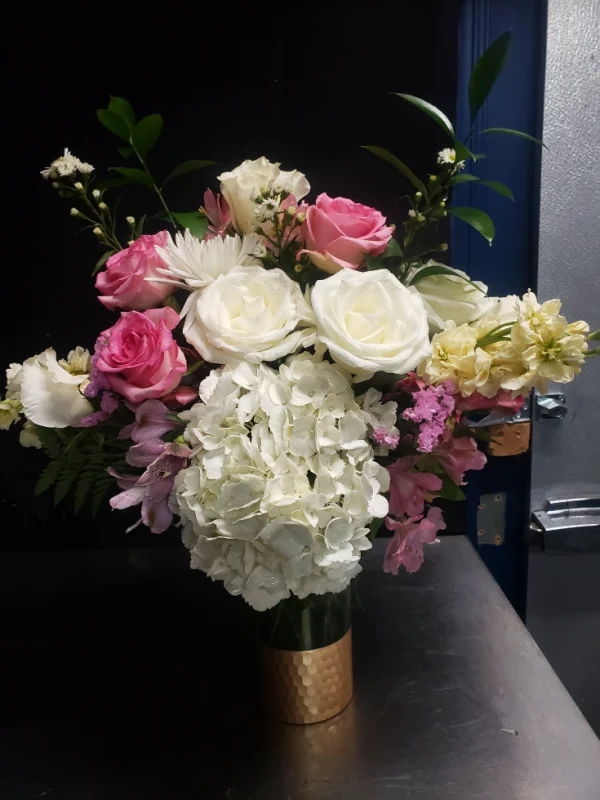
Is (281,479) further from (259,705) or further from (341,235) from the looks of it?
(259,705)

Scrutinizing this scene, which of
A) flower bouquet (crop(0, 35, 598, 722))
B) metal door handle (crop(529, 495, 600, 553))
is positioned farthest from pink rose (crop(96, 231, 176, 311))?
metal door handle (crop(529, 495, 600, 553))

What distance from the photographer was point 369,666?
829mm

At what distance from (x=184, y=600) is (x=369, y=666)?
12.5 inches

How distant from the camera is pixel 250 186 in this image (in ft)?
2.08

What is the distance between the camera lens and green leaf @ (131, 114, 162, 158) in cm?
68

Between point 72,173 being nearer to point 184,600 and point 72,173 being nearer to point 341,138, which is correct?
point 341,138

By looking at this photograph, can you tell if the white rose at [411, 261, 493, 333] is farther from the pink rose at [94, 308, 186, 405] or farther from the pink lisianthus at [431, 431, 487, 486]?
the pink rose at [94, 308, 186, 405]

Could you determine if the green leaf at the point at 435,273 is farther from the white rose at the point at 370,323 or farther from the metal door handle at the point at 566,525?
the metal door handle at the point at 566,525

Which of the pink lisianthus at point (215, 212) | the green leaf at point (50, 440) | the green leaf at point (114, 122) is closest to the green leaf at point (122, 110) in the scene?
the green leaf at point (114, 122)

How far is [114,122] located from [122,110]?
2 centimetres

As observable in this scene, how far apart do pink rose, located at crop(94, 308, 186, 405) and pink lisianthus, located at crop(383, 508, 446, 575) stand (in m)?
0.27

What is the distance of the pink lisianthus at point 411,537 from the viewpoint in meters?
0.66

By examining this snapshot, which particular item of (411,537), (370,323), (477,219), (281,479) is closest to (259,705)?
(411,537)

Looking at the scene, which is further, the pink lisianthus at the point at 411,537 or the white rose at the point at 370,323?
the pink lisianthus at the point at 411,537
